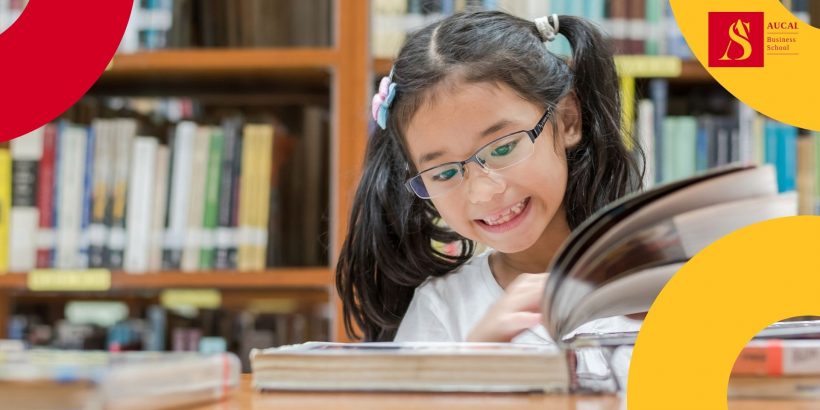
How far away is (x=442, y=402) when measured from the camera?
1.49ft

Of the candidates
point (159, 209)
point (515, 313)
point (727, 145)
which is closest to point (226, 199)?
point (159, 209)

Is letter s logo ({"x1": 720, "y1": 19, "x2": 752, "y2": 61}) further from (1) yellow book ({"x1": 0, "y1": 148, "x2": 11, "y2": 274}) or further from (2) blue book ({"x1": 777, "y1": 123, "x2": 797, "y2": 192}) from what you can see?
(1) yellow book ({"x1": 0, "y1": 148, "x2": 11, "y2": 274})

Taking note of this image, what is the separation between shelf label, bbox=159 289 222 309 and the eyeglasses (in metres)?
0.80

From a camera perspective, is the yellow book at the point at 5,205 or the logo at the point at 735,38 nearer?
the logo at the point at 735,38

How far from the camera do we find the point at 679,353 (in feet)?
1.53

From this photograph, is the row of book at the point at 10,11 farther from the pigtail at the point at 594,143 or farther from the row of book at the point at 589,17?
the pigtail at the point at 594,143

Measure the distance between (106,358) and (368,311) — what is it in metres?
0.69

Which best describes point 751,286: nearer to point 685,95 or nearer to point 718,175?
point 718,175

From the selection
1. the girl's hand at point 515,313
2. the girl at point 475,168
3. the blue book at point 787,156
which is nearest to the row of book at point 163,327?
the girl at point 475,168

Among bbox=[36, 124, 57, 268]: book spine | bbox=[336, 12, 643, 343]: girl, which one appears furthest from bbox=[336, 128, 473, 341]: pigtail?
bbox=[36, 124, 57, 268]: book spine

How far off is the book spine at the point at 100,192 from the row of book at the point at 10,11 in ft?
0.79

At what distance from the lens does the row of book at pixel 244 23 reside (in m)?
1.70

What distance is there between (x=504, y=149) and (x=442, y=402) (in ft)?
1.90

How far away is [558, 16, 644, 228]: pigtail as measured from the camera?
113cm
